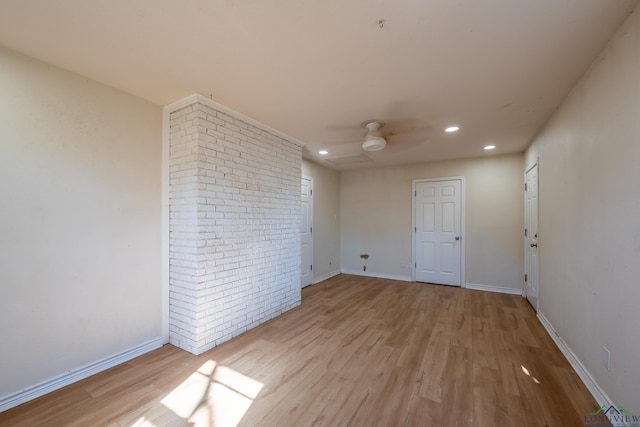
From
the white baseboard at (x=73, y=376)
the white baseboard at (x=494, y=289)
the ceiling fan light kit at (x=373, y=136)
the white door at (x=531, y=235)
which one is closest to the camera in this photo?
the white baseboard at (x=73, y=376)

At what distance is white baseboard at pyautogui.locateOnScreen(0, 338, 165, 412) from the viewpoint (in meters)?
1.76

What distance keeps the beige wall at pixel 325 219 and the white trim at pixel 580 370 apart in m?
3.54

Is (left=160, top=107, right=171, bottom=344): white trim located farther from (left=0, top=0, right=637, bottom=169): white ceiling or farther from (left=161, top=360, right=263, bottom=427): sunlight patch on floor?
(left=161, top=360, right=263, bottom=427): sunlight patch on floor

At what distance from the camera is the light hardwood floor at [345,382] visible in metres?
1.67

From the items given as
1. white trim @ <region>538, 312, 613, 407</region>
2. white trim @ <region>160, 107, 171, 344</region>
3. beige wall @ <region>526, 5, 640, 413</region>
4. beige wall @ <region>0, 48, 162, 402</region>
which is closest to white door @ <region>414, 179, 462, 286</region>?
white trim @ <region>538, 312, 613, 407</region>

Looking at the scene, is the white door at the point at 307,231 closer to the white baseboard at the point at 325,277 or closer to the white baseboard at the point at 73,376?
the white baseboard at the point at 325,277

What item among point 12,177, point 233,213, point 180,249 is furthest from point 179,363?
point 12,177

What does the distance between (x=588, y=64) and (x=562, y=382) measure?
249 centimetres

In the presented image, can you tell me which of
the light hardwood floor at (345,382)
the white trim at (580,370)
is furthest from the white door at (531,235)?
the white trim at (580,370)

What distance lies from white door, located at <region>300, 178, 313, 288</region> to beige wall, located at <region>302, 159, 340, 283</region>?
0.13 m

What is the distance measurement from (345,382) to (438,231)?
378 cm

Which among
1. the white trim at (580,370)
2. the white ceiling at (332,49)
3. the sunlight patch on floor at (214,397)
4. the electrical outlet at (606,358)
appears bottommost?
the sunlight patch on floor at (214,397)

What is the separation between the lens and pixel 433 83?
2.17m

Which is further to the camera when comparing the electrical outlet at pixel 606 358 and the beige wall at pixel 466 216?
the beige wall at pixel 466 216
